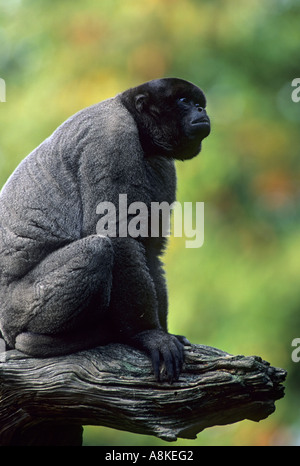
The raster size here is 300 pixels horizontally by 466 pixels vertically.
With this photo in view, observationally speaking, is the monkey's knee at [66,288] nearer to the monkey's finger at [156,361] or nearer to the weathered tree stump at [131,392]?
the weathered tree stump at [131,392]

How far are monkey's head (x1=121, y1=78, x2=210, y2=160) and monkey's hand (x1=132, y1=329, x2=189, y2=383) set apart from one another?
5.37ft

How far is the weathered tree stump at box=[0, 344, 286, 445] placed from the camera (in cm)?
446

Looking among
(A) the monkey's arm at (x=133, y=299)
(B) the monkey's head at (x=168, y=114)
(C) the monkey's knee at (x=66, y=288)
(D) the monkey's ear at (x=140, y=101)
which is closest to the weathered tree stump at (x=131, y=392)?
(A) the monkey's arm at (x=133, y=299)

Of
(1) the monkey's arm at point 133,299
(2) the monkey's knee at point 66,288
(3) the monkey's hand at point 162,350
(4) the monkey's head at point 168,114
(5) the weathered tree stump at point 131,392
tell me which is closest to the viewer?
(5) the weathered tree stump at point 131,392

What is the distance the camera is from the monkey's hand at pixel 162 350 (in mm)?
4652

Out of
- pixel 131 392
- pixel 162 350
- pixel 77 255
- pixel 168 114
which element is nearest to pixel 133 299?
pixel 162 350

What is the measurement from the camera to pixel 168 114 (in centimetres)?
545

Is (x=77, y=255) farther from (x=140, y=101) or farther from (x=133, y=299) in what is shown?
(x=140, y=101)

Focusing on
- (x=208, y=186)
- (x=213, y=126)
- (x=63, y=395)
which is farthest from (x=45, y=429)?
(x=213, y=126)

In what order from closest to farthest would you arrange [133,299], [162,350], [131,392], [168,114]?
[131,392]
[162,350]
[133,299]
[168,114]

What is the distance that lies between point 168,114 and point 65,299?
1872 mm

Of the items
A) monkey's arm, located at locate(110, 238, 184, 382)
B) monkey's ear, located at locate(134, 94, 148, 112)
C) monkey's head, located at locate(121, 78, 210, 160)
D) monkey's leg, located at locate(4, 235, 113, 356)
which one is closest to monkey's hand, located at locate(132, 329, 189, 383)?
monkey's arm, located at locate(110, 238, 184, 382)

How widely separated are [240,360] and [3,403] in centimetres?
192
